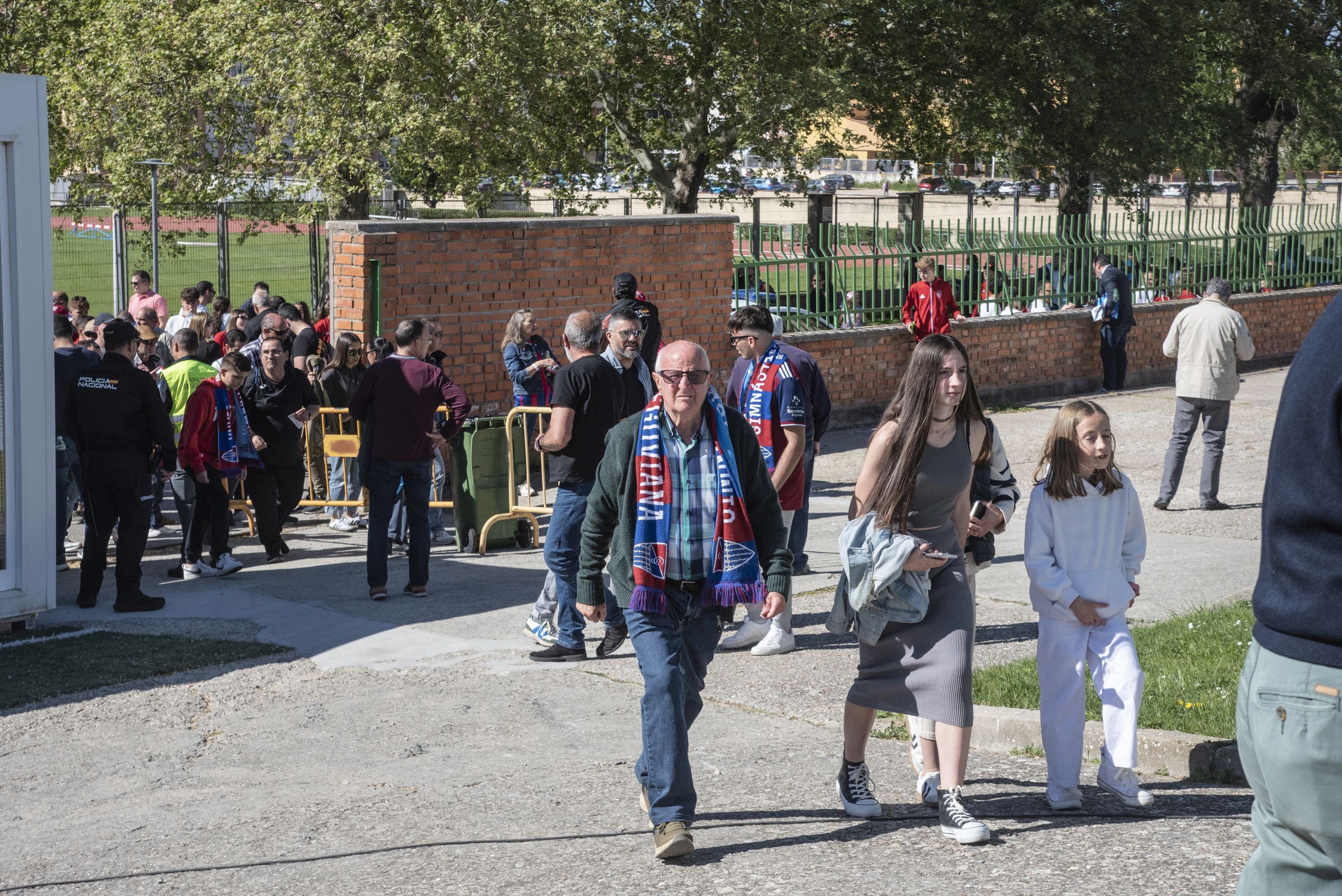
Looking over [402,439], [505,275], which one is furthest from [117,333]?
[505,275]

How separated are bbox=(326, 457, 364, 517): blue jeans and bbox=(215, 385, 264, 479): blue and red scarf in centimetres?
147

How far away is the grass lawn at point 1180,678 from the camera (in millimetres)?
6281

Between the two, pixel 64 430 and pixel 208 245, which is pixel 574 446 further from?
pixel 208 245

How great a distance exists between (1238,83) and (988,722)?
32.3 metres

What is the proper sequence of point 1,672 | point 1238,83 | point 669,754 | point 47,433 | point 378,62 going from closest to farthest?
point 669,754, point 1,672, point 47,433, point 378,62, point 1238,83

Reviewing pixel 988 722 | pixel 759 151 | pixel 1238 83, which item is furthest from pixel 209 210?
pixel 1238 83

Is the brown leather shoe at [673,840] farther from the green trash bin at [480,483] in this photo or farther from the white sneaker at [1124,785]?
the green trash bin at [480,483]

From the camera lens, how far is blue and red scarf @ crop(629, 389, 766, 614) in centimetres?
509

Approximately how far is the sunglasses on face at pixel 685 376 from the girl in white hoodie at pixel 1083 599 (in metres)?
1.34

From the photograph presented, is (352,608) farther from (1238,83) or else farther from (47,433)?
(1238,83)

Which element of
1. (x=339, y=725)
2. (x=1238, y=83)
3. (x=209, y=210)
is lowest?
(x=339, y=725)

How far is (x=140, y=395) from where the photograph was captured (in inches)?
354

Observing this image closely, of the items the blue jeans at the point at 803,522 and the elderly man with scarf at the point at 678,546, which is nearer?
the elderly man with scarf at the point at 678,546

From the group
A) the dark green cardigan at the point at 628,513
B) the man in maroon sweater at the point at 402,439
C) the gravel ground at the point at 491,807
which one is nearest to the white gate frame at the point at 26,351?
the gravel ground at the point at 491,807
